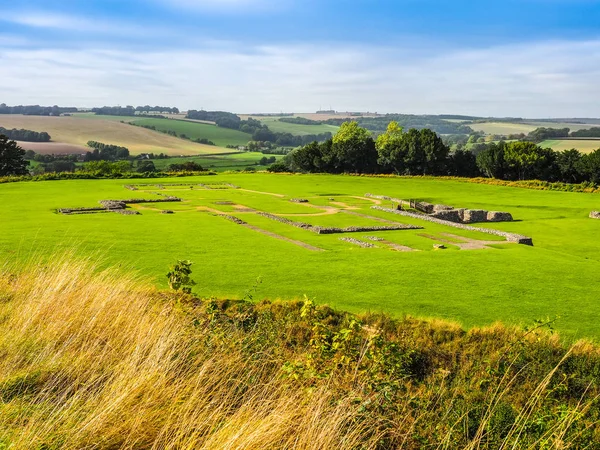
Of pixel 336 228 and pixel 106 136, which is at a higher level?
pixel 106 136

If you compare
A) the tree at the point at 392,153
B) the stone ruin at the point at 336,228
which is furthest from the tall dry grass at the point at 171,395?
the tree at the point at 392,153

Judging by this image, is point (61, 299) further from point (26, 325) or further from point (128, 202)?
point (128, 202)

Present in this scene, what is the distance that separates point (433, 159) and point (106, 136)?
3453 inches

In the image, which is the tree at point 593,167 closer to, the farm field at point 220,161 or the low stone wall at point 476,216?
the low stone wall at point 476,216

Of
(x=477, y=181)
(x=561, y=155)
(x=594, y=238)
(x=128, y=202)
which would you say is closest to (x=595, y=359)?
(x=594, y=238)

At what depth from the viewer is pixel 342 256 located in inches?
834

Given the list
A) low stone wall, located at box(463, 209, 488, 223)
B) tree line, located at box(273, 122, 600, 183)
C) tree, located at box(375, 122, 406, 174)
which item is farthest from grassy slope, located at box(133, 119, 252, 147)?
low stone wall, located at box(463, 209, 488, 223)

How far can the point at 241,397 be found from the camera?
19.8ft

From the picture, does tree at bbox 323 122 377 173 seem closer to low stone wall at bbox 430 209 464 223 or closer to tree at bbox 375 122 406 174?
tree at bbox 375 122 406 174

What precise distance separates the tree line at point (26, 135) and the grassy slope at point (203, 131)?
43.7 meters

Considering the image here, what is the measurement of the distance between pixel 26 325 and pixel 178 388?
269cm

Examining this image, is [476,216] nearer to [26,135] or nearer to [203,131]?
[26,135]

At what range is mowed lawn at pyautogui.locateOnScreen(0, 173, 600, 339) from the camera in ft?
50.0

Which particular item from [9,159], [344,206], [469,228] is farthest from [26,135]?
[469,228]
